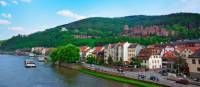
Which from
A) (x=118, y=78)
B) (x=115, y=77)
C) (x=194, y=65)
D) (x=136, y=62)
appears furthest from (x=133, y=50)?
(x=194, y=65)

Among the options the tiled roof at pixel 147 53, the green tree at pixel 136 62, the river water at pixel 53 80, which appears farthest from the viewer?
the tiled roof at pixel 147 53

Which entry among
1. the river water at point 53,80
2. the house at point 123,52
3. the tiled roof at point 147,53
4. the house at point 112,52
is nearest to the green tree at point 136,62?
the tiled roof at point 147,53

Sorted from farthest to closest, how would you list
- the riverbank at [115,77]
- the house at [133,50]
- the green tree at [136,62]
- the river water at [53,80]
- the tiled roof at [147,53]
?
the house at [133,50], the tiled roof at [147,53], the green tree at [136,62], the river water at [53,80], the riverbank at [115,77]

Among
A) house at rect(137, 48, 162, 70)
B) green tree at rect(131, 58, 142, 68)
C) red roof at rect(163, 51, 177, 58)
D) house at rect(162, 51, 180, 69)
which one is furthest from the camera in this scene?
red roof at rect(163, 51, 177, 58)

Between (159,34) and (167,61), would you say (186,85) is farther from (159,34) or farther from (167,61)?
(159,34)

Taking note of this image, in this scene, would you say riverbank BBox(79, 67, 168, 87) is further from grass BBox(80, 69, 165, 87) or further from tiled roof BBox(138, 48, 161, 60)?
tiled roof BBox(138, 48, 161, 60)

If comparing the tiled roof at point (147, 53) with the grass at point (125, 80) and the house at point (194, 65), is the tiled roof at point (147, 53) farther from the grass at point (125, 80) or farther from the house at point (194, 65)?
the house at point (194, 65)

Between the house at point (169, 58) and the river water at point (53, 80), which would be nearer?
the river water at point (53, 80)

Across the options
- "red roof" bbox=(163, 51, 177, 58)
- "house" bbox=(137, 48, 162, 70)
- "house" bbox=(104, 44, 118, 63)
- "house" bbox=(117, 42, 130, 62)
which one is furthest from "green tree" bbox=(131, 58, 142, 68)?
"house" bbox=(104, 44, 118, 63)

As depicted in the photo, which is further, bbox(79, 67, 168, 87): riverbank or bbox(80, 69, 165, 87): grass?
bbox(79, 67, 168, 87): riverbank

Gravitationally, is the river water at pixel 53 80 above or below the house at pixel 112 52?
below

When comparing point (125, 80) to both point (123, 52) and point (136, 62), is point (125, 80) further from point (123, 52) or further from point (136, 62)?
point (123, 52)

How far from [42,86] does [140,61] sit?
130 ft

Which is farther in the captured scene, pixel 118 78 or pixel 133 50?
pixel 133 50
